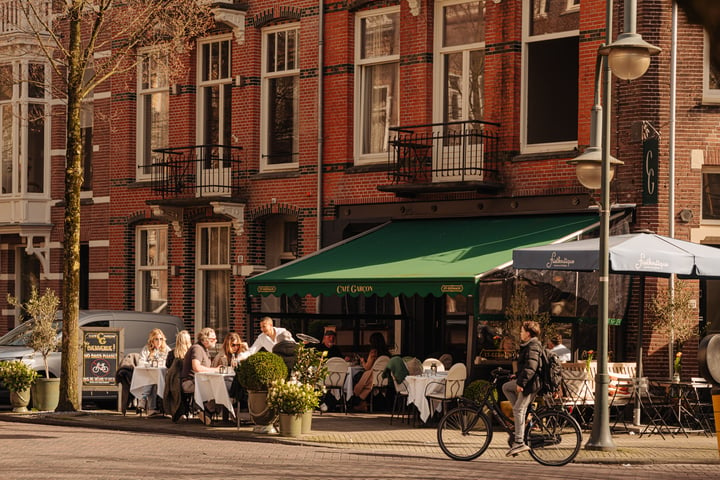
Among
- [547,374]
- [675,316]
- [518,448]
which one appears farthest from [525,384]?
[675,316]

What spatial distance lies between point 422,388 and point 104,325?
7.28 metres

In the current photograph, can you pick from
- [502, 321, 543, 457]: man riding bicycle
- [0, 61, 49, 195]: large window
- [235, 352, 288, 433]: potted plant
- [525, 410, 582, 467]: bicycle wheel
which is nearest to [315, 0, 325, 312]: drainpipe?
[235, 352, 288, 433]: potted plant

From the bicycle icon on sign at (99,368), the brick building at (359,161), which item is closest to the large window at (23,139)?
the brick building at (359,161)

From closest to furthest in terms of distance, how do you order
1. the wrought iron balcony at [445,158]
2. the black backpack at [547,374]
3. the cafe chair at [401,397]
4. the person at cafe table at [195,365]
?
the black backpack at [547,374], the person at cafe table at [195,365], the cafe chair at [401,397], the wrought iron balcony at [445,158]

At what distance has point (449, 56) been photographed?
19.9 metres

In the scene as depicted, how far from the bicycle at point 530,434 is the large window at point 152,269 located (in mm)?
13199

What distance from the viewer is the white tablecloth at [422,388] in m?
15.9

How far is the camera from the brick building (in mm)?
17047

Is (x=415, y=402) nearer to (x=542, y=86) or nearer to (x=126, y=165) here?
(x=542, y=86)

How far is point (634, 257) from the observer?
14133mm

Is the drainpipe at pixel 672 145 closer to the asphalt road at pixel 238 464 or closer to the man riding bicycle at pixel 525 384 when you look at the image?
the man riding bicycle at pixel 525 384

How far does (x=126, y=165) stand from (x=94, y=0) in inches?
145

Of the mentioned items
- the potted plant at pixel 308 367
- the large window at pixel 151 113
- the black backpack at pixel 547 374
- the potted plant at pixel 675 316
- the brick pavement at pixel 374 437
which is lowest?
the brick pavement at pixel 374 437

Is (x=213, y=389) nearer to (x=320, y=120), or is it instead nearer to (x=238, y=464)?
(x=238, y=464)
